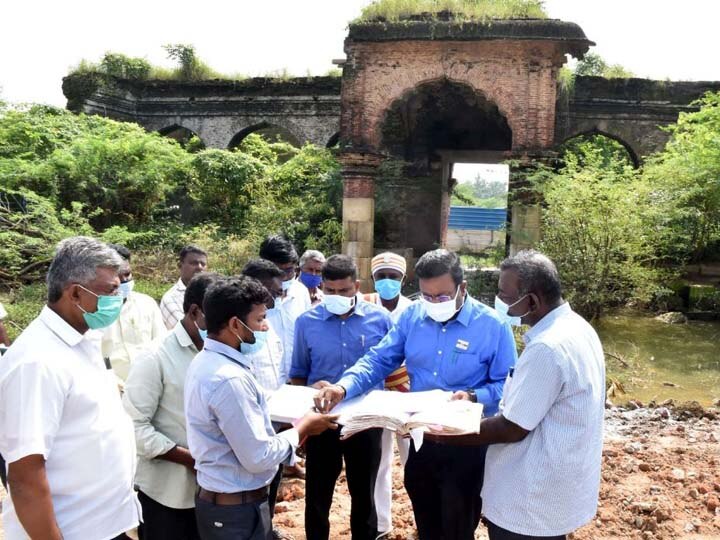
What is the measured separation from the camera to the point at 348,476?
381 cm

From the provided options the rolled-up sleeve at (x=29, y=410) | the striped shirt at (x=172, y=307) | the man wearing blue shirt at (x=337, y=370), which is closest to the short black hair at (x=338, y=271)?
the man wearing blue shirt at (x=337, y=370)

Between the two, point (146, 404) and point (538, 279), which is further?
point (146, 404)

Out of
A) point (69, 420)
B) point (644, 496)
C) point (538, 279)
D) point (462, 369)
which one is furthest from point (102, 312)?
point (644, 496)

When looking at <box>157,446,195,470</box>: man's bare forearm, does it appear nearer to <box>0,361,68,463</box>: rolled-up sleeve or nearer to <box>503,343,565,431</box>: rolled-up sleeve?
<box>0,361,68,463</box>: rolled-up sleeve

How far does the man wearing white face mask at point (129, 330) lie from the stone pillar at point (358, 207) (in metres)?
9.69

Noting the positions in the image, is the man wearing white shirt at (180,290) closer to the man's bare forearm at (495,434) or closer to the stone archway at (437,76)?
the man's bare forearm at (495,434)

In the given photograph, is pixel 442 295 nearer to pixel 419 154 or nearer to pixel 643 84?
pixel 419 154

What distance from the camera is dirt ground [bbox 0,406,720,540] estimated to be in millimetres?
4137

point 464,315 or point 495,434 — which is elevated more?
point 464,315

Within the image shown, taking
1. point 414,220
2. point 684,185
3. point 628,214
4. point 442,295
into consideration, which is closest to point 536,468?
point 442,295

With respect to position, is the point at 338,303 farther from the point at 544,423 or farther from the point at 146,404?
the point at 544,423

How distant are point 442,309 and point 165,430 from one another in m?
1.45

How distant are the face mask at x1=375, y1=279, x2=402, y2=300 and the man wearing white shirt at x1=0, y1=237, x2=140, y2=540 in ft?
8.90

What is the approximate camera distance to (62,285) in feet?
7.63
